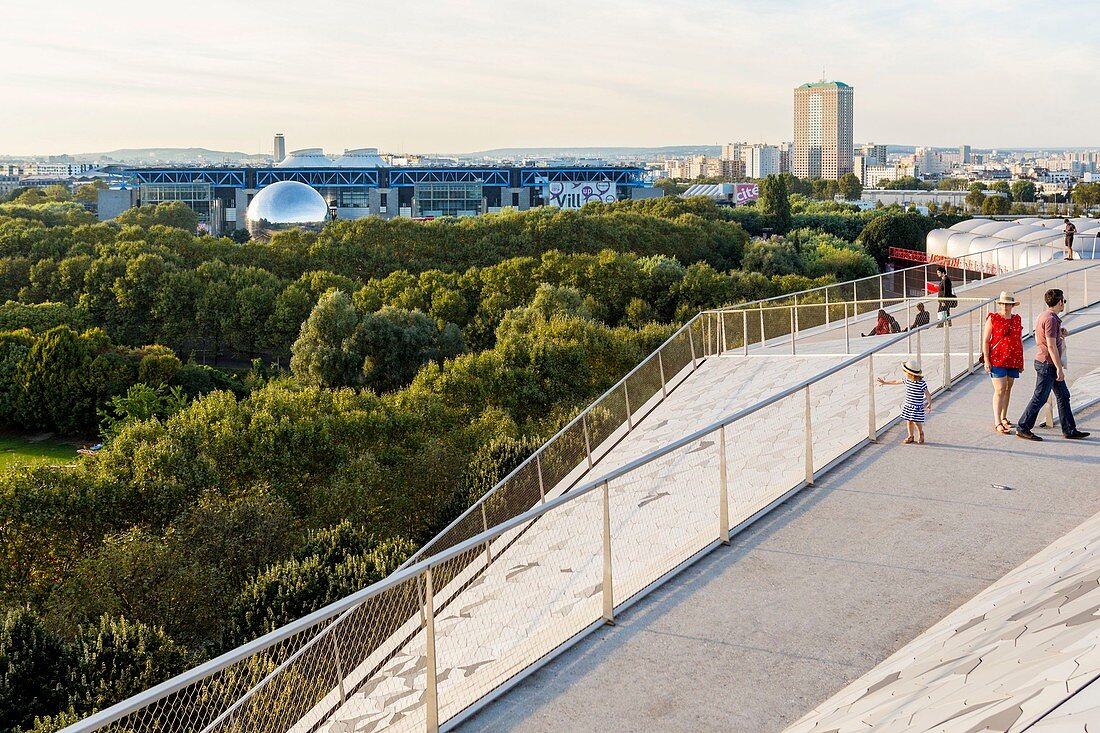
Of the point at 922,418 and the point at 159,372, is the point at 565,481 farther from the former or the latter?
the point at 159,372

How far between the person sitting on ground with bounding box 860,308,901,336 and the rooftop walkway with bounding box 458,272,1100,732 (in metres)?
10.7

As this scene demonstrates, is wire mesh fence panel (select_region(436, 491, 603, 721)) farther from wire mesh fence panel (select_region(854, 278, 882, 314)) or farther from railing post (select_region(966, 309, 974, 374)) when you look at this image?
wire mesh fence panel (select_region(854, 278, 882, 314))

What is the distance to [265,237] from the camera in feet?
357

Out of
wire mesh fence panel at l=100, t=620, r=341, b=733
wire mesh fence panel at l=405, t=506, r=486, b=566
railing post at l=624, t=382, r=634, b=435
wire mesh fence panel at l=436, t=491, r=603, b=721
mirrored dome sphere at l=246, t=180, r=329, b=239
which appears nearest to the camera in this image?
wire mesh fence panel at l=100, t=620, r=341, b=733

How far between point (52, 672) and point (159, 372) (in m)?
32.4

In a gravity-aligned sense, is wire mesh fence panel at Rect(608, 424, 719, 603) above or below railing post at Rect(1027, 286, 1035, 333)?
below

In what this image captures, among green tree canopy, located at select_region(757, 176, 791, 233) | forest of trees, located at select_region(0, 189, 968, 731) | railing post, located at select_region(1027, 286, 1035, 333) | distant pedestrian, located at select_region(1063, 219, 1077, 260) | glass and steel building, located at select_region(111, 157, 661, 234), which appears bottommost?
forest of trees, located at select_region(0, 189, 968, 731)

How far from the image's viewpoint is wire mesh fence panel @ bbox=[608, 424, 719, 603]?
311 inches

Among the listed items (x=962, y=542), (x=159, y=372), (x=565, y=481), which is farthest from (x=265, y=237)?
(x=962, y=542)

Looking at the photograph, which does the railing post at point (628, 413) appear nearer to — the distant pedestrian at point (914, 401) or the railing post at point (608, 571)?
the distant pedestrian at point (914, 401)

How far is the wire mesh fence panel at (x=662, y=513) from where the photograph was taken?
25.9 ft

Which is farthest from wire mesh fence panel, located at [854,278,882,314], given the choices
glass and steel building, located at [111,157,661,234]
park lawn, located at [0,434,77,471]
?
glass and steel building, located at [111,157,661,234]

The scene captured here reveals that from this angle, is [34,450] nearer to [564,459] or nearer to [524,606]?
[564,459]

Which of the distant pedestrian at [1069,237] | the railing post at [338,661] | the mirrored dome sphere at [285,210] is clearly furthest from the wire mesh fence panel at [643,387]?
the mirrored dome sphere at [285,210]
